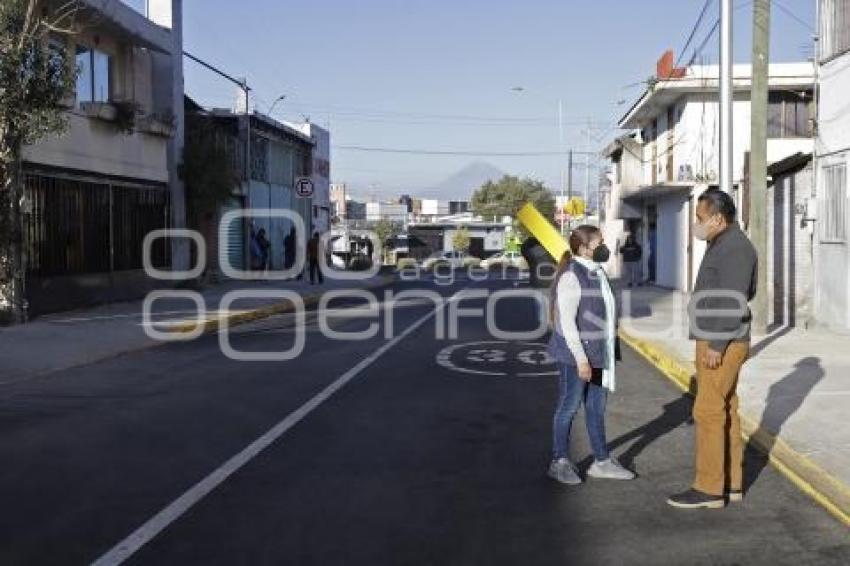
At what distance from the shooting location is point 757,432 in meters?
8.44

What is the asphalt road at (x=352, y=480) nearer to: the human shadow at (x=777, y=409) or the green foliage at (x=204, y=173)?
the human shadow at (x=777, y=409)

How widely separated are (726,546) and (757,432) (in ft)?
10.5

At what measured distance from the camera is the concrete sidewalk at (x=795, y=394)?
277 inches

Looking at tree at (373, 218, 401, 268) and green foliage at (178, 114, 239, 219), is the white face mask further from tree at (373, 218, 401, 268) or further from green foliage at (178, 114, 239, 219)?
tree at (373, 218, 401, 268)

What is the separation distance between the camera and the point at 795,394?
33.7 feet

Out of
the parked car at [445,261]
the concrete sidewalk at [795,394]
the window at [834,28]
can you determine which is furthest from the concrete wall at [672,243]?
the parked car at [445,261]

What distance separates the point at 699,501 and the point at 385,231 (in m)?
83.7

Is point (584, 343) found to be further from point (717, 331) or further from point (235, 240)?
point (235, 240)

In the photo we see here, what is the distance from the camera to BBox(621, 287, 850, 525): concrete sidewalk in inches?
277

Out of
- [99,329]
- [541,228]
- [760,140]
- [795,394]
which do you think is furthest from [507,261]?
[541,228]

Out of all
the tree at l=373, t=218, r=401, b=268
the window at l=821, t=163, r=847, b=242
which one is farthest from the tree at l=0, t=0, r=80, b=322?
the tree at l=373, t=218, r=401, b=268

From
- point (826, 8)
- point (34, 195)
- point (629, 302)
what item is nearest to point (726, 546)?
point (826, 8)

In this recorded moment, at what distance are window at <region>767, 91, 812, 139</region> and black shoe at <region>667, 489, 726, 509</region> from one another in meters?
25.7

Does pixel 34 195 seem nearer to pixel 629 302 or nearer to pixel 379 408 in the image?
pixel 379 408
